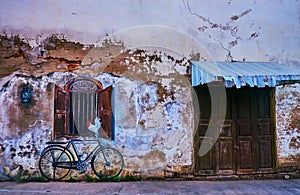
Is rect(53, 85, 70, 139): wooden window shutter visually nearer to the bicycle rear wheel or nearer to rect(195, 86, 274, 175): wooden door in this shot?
the bicycle rear wheel

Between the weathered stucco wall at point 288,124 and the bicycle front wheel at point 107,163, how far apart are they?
12.7 ft

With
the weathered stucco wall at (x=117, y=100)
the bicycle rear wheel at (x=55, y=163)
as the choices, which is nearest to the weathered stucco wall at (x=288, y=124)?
the weathered stucco wall at (x=117, y=100)

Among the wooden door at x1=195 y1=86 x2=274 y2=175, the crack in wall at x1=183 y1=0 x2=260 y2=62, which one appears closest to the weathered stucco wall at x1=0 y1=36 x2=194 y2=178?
the wooden door at x1=195 y1=86 x2=274 y2=175

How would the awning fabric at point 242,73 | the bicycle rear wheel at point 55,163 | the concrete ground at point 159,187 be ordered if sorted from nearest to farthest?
1. the awning fabric at point 242,73
2. the concrete ground at point 159,187
3. the bicycle rear wheel at point 55,163

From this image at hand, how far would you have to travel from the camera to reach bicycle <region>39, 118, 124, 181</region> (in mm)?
6688

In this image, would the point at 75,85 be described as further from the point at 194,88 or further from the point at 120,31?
the point at 194,88

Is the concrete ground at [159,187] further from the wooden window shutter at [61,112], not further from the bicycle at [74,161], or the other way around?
the wooden window shutter at [61,112]

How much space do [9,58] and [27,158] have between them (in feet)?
7.72

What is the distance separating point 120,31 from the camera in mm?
7008

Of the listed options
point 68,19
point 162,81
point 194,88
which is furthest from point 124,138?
point 68,19

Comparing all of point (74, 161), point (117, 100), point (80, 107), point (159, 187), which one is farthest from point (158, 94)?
point (74, 161)

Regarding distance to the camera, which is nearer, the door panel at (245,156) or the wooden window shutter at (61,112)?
the wooden window shutter at (61,112)

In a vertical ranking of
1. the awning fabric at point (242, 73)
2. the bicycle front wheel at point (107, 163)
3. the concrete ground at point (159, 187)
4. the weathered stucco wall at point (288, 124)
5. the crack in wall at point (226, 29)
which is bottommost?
the concrete ground at point (159, 187)

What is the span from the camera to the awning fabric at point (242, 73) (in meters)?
5.71
